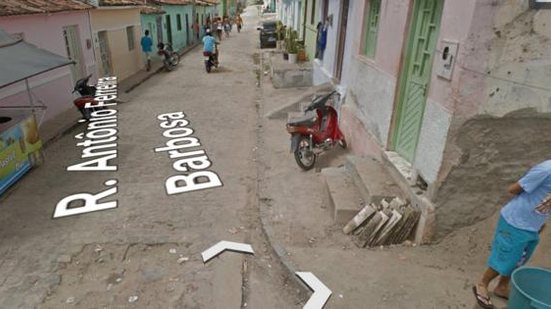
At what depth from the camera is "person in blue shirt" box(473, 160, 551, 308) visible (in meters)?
3.00

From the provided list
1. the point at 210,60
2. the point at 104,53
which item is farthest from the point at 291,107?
the point at 210,60

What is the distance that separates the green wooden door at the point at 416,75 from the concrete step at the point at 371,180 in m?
0.40

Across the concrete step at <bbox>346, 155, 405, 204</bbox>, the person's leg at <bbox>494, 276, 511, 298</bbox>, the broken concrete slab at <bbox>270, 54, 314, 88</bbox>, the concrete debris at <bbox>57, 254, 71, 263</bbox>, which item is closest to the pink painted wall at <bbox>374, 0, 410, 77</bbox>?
the concrete step at <bbox>346, 155, 405, 204</bbox>

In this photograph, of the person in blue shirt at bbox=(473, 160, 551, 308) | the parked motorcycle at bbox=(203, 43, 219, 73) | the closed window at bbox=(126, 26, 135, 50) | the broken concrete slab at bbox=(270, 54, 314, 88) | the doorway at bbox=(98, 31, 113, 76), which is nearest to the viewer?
the person in blue shirt at bbox=(473, 160, 551, 308)

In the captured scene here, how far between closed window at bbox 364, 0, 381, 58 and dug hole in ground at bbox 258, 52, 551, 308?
9.56ft

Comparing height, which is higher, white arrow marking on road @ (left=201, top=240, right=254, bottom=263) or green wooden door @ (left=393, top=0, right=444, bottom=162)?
green wooden door @ (left=393, top=0, right=444, bottom=162)

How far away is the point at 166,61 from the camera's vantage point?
A: 1762 centimetres

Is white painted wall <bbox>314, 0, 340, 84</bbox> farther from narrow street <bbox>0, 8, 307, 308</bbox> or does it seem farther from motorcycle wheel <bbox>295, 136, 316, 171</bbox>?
motorcycle wheel <bbox>295, 136, 316, 171</bbox>

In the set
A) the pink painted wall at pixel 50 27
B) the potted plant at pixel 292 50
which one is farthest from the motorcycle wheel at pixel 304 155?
the potted plant at pixel 292 50

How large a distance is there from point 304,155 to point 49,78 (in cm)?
743

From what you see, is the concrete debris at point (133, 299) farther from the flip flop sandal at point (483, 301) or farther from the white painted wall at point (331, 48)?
the white painted wall at point (331, 48)

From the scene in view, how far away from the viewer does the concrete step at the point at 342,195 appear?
16.4 feet

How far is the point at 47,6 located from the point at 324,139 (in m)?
8.24

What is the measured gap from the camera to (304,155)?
22.7 feet
